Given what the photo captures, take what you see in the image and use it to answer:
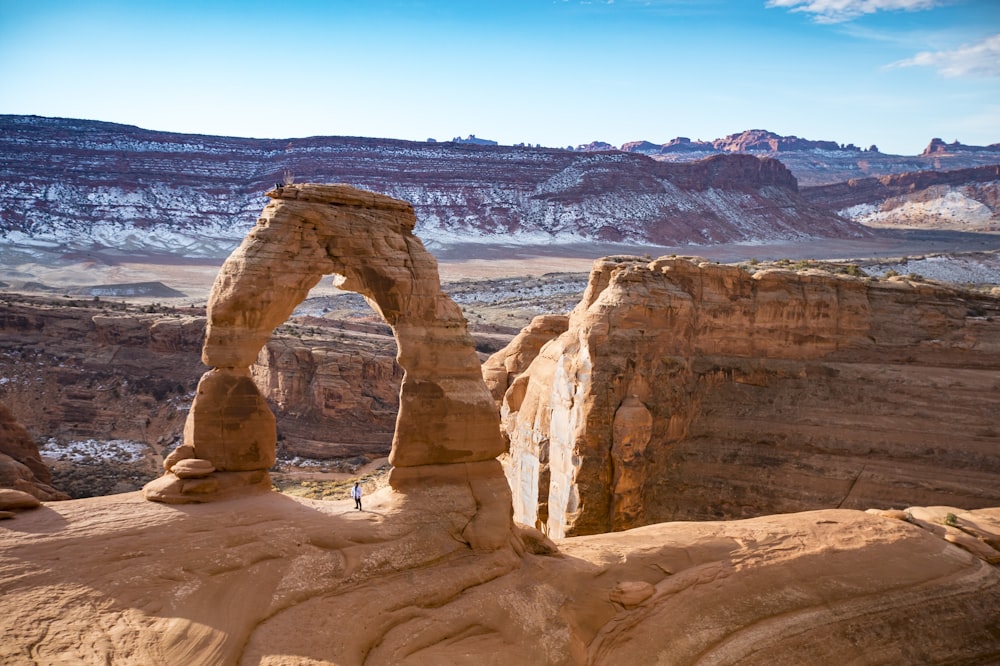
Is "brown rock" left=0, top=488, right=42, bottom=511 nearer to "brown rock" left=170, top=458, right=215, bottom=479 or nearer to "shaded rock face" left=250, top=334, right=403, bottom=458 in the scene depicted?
"brown rock" left=170, top=458, right=215, bottom=479

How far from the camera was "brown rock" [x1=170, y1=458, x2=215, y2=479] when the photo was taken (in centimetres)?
1258

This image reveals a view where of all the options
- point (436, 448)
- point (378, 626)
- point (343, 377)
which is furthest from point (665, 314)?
point (343, 377)

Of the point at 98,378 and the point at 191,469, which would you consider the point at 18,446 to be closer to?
the point at 191,469

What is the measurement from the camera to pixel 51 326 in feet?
135

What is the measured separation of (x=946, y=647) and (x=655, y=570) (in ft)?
16.3

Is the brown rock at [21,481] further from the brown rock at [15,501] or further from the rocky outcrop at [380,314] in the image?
the rocky outcrop at [380,314]

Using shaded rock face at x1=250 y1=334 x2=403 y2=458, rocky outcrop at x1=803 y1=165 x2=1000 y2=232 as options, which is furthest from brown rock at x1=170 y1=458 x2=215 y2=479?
rocky outcrop at x1=803 y1=165 x2=1000 y2=232

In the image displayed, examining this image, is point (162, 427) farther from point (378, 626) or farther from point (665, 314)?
point (378, 626)

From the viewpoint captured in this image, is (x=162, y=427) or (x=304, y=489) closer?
(x=304, y=489)

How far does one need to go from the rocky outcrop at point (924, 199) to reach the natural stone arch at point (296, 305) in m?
141

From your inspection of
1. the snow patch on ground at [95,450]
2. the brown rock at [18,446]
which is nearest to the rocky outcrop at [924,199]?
the snow patch on ground at [95,450]

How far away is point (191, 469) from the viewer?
1259 centimetres

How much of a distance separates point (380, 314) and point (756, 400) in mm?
11473

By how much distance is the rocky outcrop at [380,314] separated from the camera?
1291cm
